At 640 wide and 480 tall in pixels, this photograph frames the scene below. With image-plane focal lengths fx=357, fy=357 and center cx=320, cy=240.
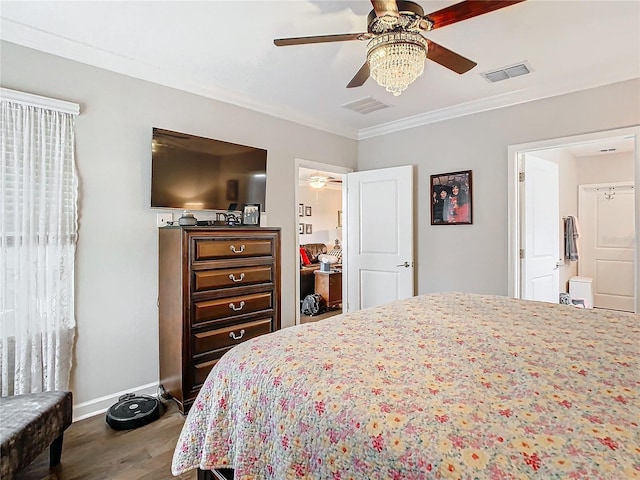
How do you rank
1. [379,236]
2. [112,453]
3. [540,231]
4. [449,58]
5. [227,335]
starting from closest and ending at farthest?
[449,58]
[112,453]
[227,335]
[540,231]
[379,236]

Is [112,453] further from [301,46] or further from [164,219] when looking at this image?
[301,46]

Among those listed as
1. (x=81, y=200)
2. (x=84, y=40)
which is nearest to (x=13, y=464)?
(x=81, y=200)

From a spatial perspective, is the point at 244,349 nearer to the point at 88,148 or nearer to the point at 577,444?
the point at 577,444

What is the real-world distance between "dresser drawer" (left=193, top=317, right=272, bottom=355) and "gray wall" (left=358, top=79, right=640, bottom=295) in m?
1.98

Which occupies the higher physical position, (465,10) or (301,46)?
(301,46)

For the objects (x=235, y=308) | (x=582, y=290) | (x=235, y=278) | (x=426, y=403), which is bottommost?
(x=582, y=290)

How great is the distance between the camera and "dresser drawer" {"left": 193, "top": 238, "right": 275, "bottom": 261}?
254 cm

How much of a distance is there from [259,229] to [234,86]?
132 centimetres

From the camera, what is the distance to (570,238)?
17.7 feet

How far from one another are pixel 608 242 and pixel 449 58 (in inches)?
225

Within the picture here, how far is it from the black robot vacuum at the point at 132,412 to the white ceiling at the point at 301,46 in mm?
2401

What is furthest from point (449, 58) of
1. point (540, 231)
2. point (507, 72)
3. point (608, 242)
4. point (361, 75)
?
point (608, 242)

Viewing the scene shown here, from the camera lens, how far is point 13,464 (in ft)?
5.05

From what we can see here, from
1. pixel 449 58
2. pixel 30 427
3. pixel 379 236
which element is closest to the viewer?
pixel 30 427
